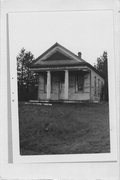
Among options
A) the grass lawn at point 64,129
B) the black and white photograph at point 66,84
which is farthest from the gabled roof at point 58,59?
the grass lawn at point 64,129

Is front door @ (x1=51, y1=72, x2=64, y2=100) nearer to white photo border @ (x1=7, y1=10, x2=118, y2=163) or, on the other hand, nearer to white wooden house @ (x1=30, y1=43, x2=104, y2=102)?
white wooden house @ (x1=30, y1=43, x2=104, y2=102)

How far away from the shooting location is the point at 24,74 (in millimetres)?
750

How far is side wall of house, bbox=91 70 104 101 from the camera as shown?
73cm

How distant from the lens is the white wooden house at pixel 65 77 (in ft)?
2.42

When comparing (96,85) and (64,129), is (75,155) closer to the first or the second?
(64,129)

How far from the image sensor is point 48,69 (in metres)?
0.75

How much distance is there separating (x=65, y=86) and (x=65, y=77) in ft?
0.08

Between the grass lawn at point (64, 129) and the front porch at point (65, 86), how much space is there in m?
0.02

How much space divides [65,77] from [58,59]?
53 millimetres

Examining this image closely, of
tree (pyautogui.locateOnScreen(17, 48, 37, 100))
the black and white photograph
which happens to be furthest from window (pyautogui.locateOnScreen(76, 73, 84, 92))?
tree (pyautogui.locateOnScreen(17, 48, 37, 100))

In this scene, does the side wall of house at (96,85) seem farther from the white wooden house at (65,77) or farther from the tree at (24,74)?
the tree at (24,74)

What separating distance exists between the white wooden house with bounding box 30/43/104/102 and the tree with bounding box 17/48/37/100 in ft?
0.06

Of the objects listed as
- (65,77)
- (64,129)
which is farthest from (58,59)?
(64,129)

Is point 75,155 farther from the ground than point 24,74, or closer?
closer
